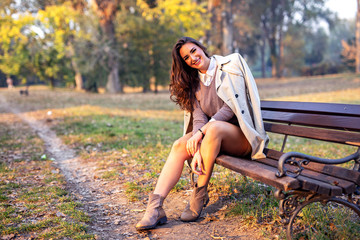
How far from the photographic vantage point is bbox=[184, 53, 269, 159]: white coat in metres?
3.23

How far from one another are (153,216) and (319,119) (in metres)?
1.77

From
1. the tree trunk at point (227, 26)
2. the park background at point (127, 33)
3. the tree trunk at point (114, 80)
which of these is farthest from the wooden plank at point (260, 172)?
the tree trunk at point (227, 26)

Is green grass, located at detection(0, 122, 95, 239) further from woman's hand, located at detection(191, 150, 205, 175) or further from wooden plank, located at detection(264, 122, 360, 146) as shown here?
wooden plank, located at detection(264, 122, 360, 146)

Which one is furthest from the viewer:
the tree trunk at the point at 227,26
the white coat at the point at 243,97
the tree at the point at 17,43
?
the tree at the point at 17,43

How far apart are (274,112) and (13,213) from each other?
116 inches

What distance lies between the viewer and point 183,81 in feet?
11.8

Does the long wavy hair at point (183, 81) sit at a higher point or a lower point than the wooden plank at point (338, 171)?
higher

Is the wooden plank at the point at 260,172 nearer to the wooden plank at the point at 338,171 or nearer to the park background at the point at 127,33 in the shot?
the wooden plank at the point at 338,171

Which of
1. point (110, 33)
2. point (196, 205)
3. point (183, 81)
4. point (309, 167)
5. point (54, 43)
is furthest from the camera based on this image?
point (54, 43)

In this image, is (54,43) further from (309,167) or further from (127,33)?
(309,167)

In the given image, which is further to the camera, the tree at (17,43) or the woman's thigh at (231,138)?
the tree at (17,43)

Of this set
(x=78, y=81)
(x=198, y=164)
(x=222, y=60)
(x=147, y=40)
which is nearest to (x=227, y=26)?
(x=147, y=40)

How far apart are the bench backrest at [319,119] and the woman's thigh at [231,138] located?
496mm

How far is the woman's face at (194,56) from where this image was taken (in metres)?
3.49
